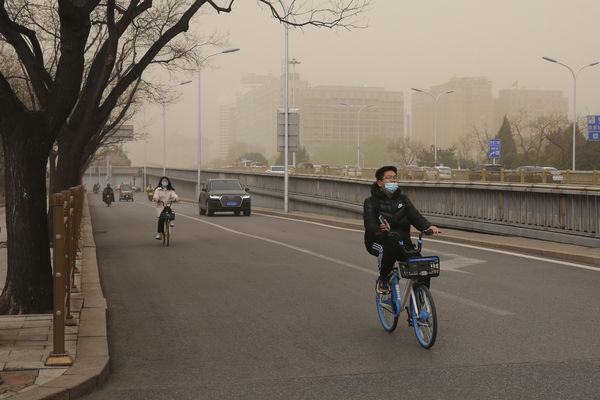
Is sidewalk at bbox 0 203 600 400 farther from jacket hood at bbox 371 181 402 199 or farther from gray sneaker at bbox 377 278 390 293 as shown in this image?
jacket hood at bbox 371 181 402 199

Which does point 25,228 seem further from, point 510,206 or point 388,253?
point 510,206

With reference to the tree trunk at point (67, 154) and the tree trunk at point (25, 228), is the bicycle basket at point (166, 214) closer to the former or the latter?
the tree trunk at point (67, 154)

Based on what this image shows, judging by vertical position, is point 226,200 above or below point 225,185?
below

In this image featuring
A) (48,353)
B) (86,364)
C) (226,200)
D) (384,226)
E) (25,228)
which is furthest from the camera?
(226,200)

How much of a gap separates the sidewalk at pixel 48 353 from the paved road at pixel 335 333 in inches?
8.0

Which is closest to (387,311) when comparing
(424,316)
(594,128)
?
(424,316)

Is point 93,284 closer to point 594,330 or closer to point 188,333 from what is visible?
point 188,333

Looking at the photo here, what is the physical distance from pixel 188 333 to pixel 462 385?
3.17 meters

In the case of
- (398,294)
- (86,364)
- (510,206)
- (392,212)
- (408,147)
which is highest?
(408,147)

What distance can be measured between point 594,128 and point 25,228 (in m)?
31.9

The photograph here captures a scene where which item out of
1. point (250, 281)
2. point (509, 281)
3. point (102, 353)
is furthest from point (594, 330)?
point (250, 281)

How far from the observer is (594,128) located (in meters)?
35.4

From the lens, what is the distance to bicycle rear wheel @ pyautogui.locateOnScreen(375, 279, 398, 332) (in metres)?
7.38

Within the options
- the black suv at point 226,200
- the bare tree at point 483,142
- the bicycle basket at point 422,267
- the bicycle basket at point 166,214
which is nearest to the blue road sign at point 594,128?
the black suv at point 226,200
